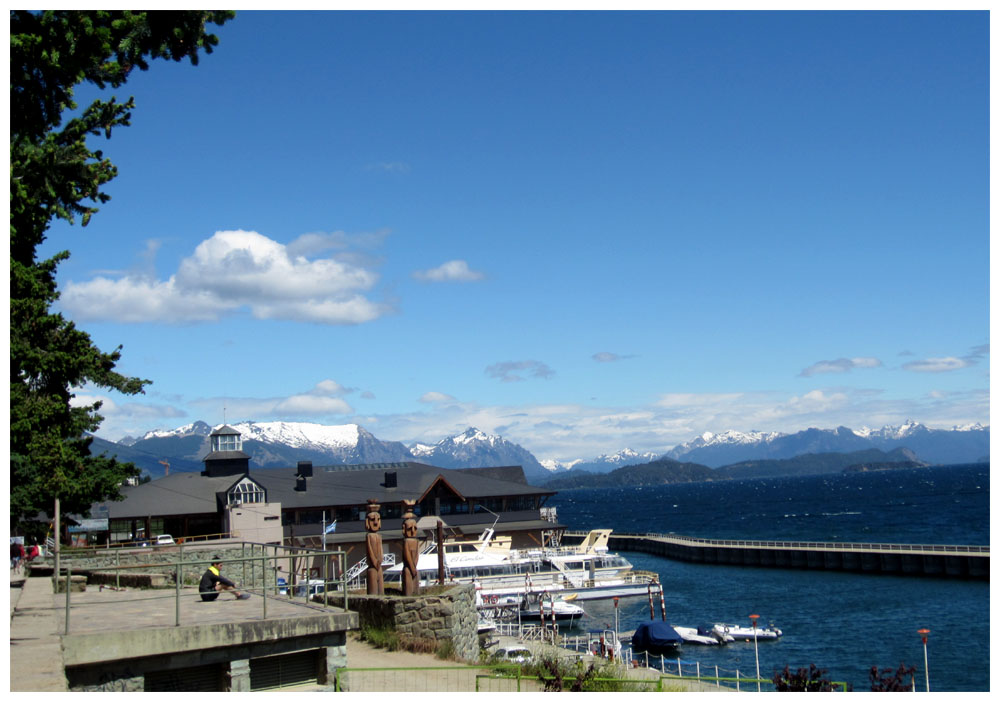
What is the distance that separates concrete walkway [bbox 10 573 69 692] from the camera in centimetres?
1088

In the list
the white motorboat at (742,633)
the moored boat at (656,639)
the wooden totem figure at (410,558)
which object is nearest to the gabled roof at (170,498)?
the moored boat at (656,639)

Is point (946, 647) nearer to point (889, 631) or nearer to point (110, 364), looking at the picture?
point (889, 631)

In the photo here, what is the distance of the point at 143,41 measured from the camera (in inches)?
558

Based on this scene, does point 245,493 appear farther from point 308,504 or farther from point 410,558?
point 410,558

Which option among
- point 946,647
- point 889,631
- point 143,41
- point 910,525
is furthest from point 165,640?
point 910,525

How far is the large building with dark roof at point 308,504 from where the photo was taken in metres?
66.5

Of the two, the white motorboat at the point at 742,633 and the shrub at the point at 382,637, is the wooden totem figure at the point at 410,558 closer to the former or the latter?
the shrub at the point at 382,637

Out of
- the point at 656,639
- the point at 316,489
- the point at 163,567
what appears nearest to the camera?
the point at 163,567

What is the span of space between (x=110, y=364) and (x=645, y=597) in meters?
50.7

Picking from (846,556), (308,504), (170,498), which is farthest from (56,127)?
(846,556)

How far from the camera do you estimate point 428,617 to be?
74.4 ft

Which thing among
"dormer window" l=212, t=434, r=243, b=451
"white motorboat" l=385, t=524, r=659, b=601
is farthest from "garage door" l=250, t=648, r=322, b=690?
"dormer window" l=212, t=434, r=243, b=451

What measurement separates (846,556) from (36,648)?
7821 centimetres

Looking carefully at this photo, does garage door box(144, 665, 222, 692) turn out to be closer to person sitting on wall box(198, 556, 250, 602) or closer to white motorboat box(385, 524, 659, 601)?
person sitting on wall box(198, 556, 250, 602)
